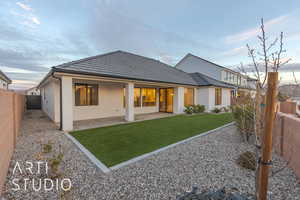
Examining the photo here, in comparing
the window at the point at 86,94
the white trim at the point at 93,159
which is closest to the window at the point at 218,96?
the window at the point at 86,94

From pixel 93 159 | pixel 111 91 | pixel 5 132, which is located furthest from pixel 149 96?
pixel 5 132

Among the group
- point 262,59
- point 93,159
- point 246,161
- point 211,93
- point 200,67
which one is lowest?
point 93,159

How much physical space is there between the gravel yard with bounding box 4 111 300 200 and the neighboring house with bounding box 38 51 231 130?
3839 mm

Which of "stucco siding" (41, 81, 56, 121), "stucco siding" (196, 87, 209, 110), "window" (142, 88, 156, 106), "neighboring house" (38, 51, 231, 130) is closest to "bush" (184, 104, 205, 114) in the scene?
"neighboring house" (38, 51, 231, 130)

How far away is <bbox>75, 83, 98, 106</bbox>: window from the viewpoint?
9781 mm

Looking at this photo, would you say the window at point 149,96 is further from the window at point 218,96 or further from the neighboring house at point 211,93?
the window at point 218,96

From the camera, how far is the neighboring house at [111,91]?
7.03 metres

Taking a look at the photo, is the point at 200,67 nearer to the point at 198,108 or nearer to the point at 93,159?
the point at 198,108

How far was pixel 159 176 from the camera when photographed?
295 cm

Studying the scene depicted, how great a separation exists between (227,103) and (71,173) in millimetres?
18929

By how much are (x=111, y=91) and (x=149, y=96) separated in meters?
4.20

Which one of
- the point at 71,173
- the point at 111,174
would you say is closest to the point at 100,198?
the point at 111,174

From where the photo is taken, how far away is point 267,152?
1447 mm

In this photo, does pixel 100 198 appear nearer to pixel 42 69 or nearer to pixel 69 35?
pixel 69 35
